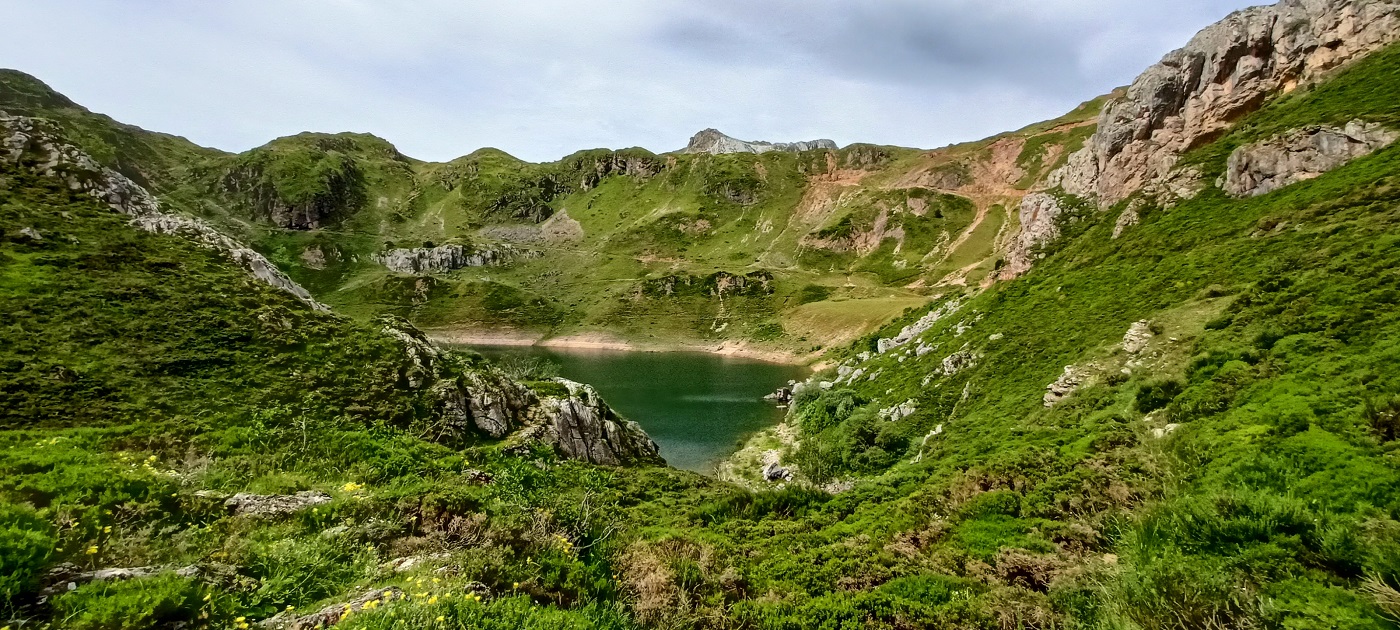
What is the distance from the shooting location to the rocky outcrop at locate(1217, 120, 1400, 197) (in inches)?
1260

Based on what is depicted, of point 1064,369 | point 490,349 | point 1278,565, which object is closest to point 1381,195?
point 1064,369

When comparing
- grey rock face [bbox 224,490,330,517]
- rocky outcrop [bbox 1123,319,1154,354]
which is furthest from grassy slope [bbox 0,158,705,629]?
rocky outcrop [bbox 1123,319,1154,354]

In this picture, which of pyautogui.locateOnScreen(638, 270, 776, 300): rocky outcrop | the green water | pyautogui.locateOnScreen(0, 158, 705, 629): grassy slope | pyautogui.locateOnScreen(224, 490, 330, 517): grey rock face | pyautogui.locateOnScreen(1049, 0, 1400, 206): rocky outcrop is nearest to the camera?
pyautogui.locateOnScreen(0, 158, 705, 629): grassy slope

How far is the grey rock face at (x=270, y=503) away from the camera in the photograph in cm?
1029

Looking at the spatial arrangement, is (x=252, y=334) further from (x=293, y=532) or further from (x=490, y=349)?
(x=490, y=349)

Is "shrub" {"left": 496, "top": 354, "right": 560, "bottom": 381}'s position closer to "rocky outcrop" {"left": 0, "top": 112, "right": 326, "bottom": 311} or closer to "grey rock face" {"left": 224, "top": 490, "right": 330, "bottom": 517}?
"rocky outcrop" {"left": 0, "top": 112, "right": 326, "bottom": 311}

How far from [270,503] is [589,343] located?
421 ft

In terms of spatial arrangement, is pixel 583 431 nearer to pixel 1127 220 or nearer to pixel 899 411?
pixel 899 411

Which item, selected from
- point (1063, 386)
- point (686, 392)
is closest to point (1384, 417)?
point (1063, 386)

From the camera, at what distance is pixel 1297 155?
34.4 m

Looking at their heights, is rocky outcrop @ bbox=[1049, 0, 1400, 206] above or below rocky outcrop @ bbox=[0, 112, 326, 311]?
above

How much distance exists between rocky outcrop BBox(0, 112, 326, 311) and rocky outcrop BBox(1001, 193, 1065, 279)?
59.8 m

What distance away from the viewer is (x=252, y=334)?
75.3 ft

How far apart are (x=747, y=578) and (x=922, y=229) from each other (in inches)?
6569
